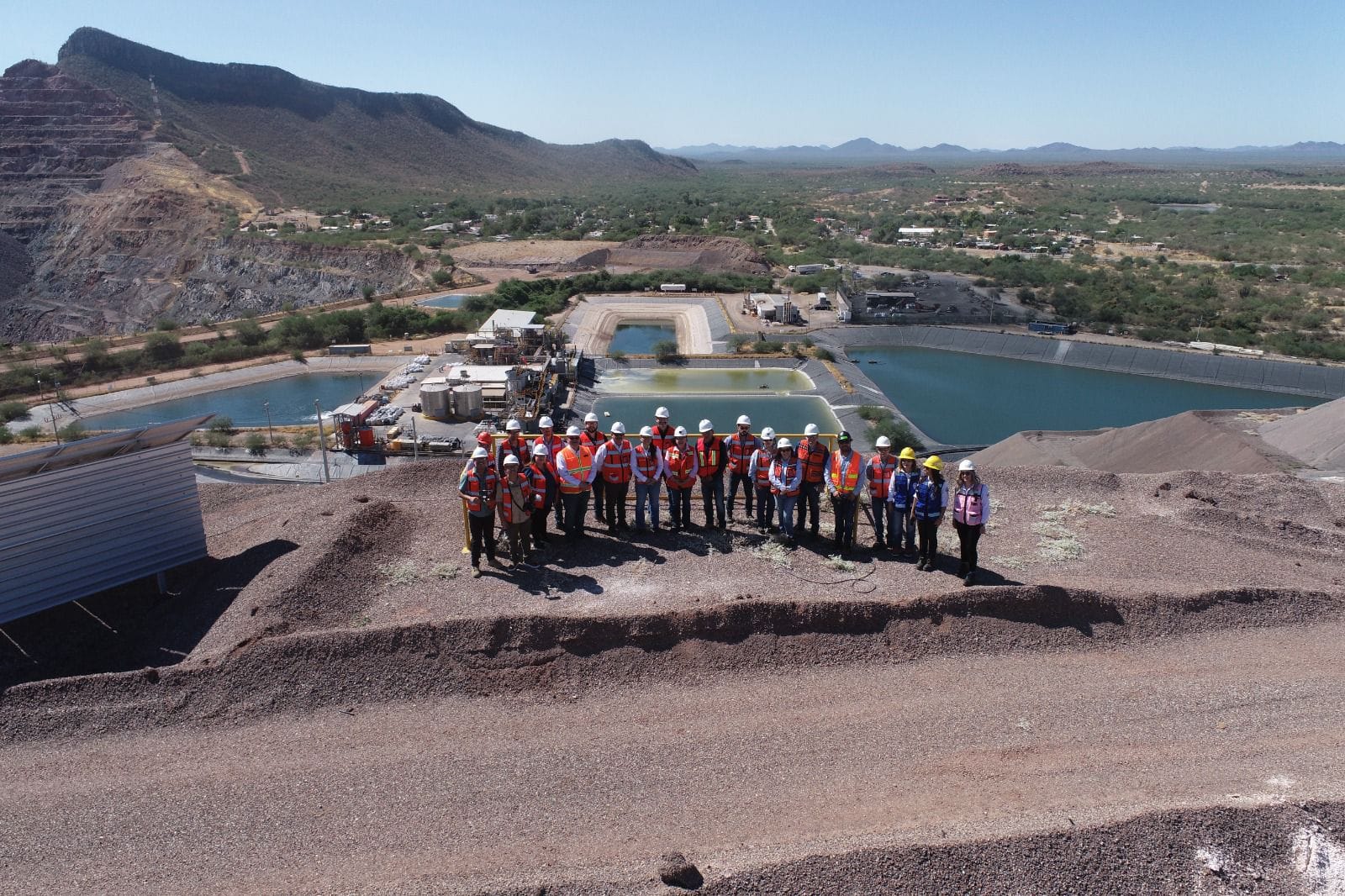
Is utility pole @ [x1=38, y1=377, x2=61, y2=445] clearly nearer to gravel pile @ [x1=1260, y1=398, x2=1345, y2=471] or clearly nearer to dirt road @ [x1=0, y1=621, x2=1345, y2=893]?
dirt road @ [x1=0, y1=621, x2=1345, y2=893]

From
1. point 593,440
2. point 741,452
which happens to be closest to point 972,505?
point 741,452

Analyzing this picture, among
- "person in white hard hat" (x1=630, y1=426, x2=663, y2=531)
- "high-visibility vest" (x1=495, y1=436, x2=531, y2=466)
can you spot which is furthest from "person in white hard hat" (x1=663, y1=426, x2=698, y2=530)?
"high-visibility vest" (x1=495, y1=436, x2=531, y2=466)

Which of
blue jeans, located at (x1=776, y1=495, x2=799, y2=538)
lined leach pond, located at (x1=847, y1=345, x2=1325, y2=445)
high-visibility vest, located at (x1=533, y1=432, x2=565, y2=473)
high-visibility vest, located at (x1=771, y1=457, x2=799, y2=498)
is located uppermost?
high-visibility vest, located at (x1=533, y1=432, x2=565, y2=473)

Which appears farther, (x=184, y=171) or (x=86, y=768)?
(x=184, y=171)

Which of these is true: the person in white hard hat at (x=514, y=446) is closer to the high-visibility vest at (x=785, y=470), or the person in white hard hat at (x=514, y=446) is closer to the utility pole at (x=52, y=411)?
the high-visibility vest at (x=785, y=470)

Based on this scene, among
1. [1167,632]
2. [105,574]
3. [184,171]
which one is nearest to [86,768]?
[105,574]

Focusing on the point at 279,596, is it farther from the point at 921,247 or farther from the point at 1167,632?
the point at 921,247

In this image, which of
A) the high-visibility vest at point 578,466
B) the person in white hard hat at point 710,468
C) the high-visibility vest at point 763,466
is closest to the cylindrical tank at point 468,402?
the person in white hard hat at point 710,468
